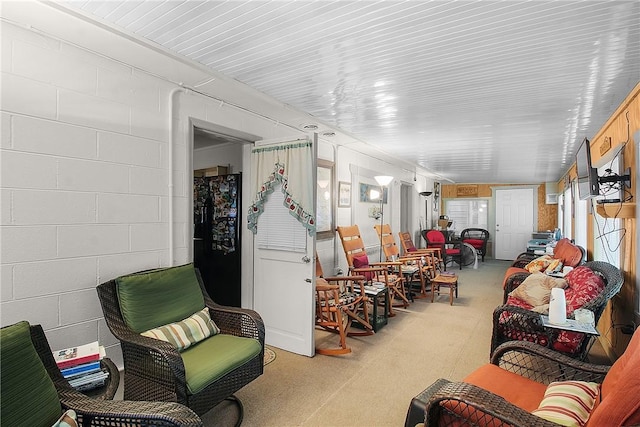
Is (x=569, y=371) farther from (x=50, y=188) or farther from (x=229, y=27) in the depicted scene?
(x=50, y=188)

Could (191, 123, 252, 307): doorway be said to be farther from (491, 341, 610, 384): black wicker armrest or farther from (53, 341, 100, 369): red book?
(491, 341, 610, 384): black wicker armrest

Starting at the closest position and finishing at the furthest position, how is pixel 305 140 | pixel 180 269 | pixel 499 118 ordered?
pixel 180 269, pixel 305 140, pixel 499 118

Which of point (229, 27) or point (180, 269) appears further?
point (180, 269)

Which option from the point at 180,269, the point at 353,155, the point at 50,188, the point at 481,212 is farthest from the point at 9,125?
the point at 481,212

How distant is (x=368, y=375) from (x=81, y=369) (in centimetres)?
197

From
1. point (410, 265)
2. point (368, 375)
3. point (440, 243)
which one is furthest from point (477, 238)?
point (368, 375)

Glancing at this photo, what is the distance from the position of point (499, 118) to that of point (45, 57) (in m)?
3.65

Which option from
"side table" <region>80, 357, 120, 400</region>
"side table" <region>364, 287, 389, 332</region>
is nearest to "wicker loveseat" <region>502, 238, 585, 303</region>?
"side table" <region>364, 287, 389, 332</region>

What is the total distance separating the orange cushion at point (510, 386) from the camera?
1.62 meters

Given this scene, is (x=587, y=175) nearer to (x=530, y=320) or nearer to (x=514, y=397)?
(x=530, y=320)

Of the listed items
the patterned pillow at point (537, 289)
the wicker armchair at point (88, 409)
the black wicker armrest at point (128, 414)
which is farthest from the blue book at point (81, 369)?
the patterned pillow at point (537, 289)

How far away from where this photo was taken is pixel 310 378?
267cm

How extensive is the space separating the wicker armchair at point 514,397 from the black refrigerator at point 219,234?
256 centimetres

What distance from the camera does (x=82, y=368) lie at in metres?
1.63
